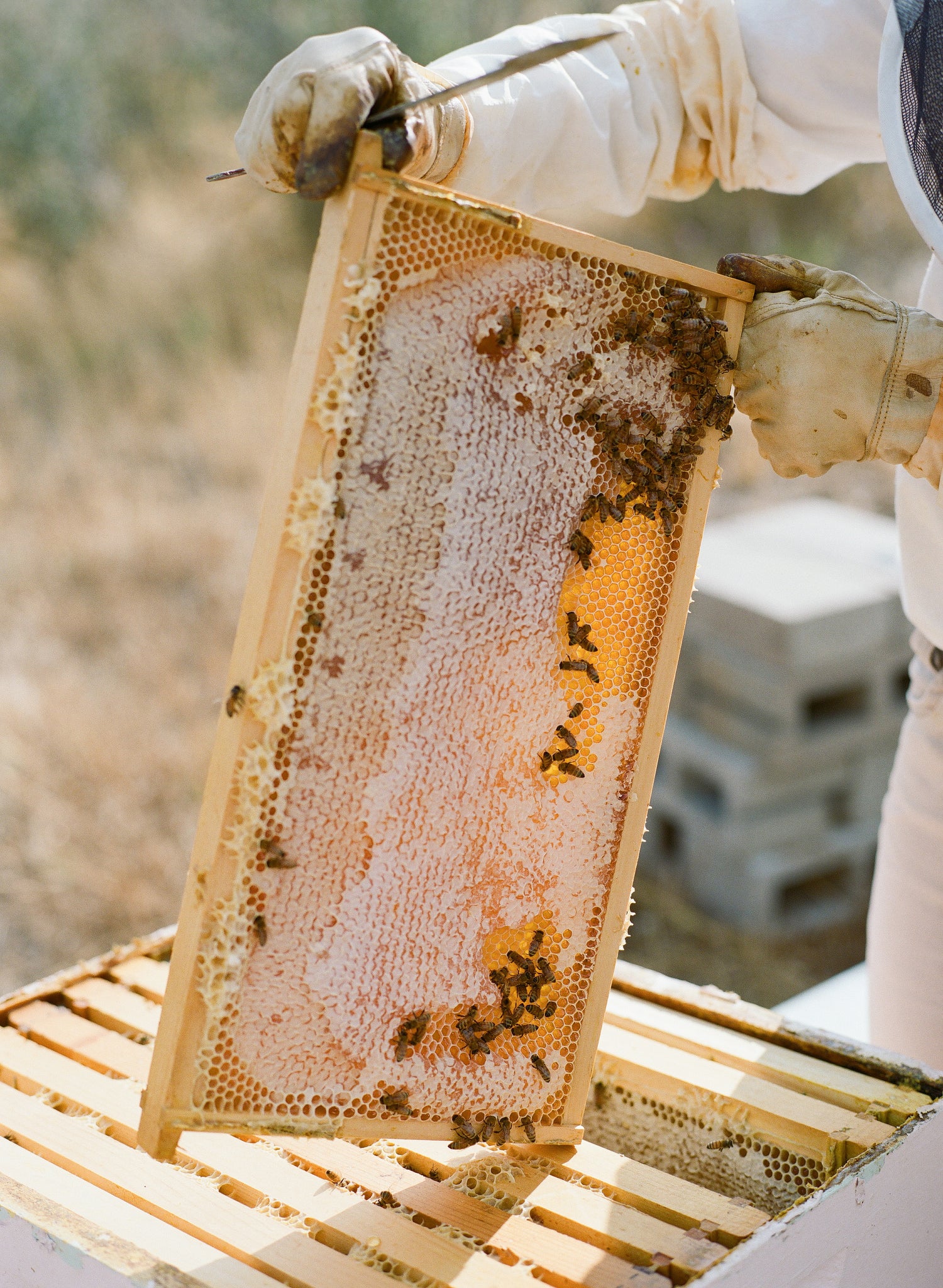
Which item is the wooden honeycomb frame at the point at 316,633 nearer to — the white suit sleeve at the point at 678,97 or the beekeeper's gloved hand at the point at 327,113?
the beekeeper's gloved hand at the point at 327,113

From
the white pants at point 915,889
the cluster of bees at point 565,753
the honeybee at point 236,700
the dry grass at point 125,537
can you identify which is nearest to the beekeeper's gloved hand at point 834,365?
the cluster of bees at point 565,753

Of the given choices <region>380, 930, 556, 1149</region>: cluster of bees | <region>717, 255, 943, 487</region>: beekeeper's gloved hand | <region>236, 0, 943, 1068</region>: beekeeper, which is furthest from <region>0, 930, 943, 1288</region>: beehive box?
<region>717, 255, 943, 487</region>: beekeeper's gloved hand

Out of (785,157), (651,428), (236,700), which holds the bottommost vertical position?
(236,700)

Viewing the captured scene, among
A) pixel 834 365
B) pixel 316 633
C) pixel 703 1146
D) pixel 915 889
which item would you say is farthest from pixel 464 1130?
pixel 834 365

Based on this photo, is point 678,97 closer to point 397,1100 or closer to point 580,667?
point 580,667

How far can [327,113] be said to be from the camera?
4.40 feet

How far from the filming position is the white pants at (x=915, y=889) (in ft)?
6.71

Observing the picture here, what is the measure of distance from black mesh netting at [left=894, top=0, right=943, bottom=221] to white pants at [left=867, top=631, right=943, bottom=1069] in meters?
0.86

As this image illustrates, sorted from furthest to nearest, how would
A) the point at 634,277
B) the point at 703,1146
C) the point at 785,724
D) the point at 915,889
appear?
the point at 785,724, the point at 915,889, the point at 703,1146, the point at 634,277

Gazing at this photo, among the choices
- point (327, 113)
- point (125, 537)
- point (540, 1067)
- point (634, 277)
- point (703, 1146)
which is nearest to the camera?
point (327, 113)

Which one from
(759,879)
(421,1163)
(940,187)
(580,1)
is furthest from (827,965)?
(580,1)

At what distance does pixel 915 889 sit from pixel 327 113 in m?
1.66

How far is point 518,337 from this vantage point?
57.9 inches

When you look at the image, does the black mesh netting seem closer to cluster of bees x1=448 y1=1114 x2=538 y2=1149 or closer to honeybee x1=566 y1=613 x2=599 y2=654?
honeybee x1=566 y1=613 x2=599 y2=654
